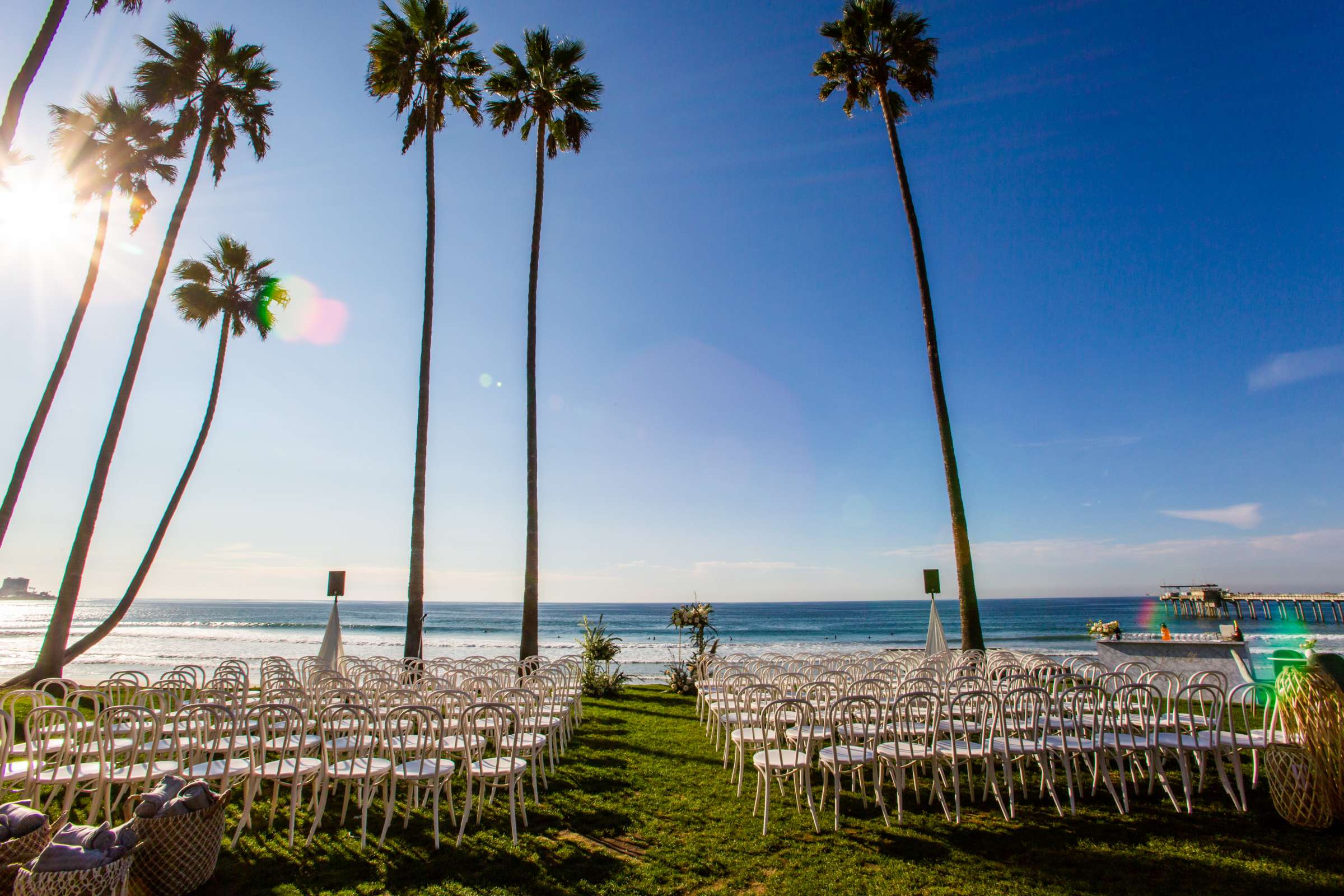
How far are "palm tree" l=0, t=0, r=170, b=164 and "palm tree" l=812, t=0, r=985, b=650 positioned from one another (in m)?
12.8

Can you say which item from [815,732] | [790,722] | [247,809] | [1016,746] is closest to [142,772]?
[247,809]

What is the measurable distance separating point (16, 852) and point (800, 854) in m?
4.42

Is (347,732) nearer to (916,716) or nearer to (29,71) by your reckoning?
(916,716)

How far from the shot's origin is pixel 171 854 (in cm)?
348

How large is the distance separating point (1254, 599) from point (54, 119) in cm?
7692

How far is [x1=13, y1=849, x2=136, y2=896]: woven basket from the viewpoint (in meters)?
2.85

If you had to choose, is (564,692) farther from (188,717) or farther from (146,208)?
(146,208)

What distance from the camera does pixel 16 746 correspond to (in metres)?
6.40

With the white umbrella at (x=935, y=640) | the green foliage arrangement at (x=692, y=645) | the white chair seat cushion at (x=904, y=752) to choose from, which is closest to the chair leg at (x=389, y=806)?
the white chair seat cushion at (x=904, y=752)

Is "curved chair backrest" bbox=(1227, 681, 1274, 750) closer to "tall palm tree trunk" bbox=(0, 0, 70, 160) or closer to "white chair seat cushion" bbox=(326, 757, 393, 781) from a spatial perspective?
"white chair seat cushion" bbox=(326, 757, 393, 781)

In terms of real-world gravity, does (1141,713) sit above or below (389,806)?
above

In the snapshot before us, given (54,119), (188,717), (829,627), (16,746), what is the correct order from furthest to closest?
1. (829,627)
2. (54,119)
3. (16,746)
4. (188,717)

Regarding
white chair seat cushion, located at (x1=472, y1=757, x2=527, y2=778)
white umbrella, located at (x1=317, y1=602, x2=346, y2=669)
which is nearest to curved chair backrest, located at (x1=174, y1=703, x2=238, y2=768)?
white chair seat cushion, located at (x1=472, y1=757, x2=527, y2=778)

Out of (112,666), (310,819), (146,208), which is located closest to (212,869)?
(310,819)
